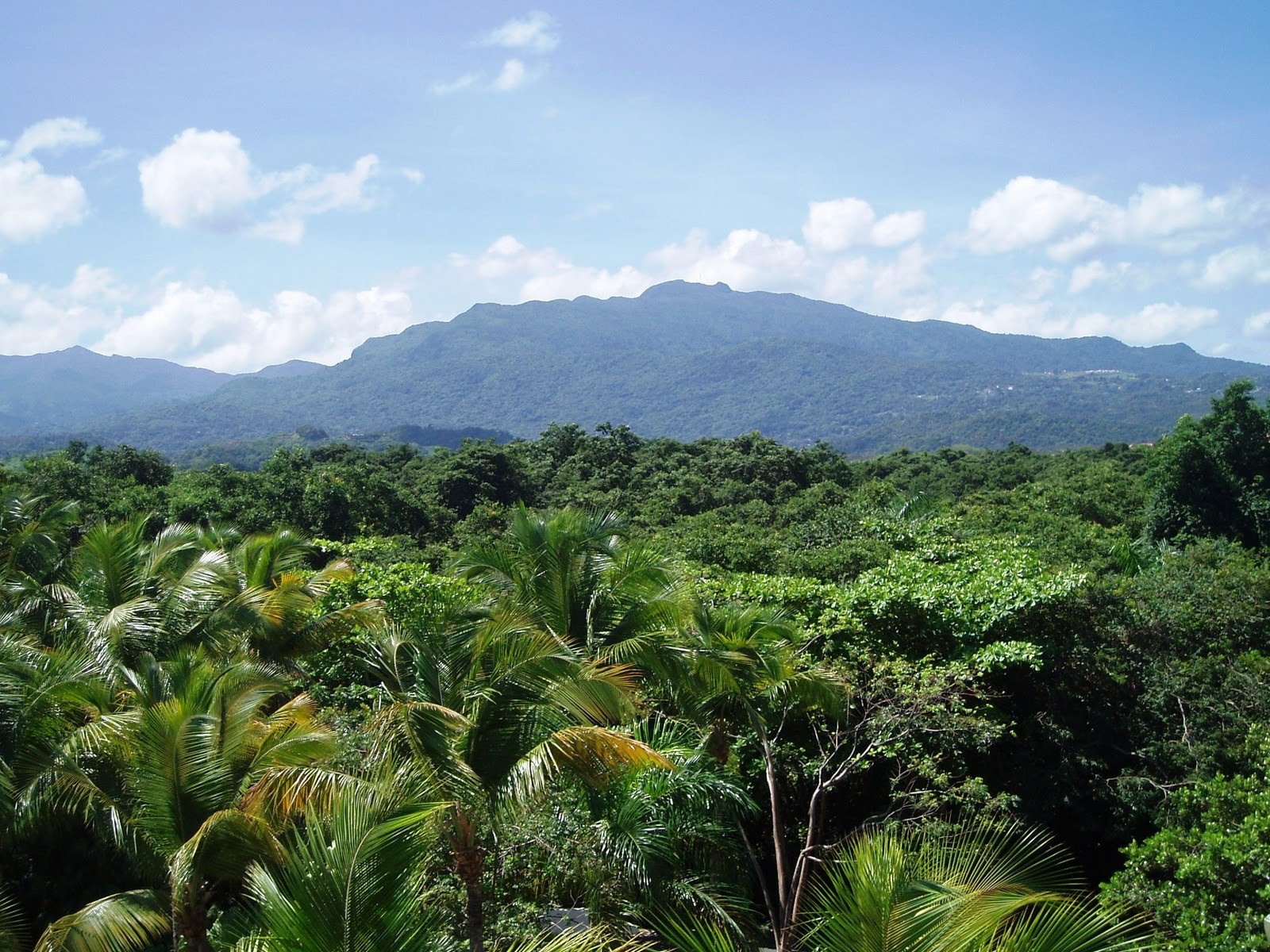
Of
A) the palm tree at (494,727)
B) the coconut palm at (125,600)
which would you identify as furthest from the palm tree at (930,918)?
the coconut palm at (125,600)

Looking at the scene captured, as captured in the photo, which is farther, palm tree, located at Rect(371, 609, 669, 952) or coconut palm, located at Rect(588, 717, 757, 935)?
coconut palm, located at Rect(588, 717, 757, 935)

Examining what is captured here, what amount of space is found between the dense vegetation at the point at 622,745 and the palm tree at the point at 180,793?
3cm

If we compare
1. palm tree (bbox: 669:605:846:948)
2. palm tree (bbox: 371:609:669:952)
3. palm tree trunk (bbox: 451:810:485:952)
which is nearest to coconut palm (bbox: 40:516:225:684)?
palm tree (bbox: 371:609:669:952)

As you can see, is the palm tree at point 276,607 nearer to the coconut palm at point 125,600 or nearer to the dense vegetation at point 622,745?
the dense vegetation at point 622,745

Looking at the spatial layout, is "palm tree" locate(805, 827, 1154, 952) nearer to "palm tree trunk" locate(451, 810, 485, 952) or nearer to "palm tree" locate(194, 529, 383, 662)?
"palm tree trunk" locate(451, 810, 485, 952)

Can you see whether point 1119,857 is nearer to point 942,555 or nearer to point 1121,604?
point 1121,604

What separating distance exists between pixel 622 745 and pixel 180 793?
3.12 metres

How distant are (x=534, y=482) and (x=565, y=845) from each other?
32365mm

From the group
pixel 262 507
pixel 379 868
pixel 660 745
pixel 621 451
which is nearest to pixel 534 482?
pixel 621 451

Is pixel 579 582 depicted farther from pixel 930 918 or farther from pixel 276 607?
pixel 930 918

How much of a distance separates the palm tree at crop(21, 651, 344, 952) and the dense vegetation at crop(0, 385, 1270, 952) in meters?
0.03

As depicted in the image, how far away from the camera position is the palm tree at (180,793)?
5.87 m

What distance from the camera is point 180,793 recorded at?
6.08m

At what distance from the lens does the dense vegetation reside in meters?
4.96
